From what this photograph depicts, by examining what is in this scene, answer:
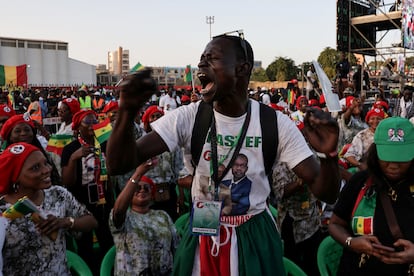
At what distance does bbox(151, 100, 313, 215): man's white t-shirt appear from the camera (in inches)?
69.3

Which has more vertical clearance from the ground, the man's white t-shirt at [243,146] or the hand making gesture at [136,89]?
the hand making gesture at [136,89]

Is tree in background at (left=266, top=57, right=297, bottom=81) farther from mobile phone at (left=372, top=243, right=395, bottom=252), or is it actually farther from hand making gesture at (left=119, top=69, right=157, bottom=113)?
hand making gesture at (left=119, top=69, right=157, bottom=113)

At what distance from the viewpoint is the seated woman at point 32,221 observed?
2.40 metres

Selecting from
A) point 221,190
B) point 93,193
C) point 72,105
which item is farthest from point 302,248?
point 72,105

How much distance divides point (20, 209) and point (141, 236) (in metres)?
1.06

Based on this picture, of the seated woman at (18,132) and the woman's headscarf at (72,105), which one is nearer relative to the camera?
the seated woman at (18,132)

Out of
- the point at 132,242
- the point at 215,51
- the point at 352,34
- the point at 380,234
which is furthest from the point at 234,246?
the point at 352,34

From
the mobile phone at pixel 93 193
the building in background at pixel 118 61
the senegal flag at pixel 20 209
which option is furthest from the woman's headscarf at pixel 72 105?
the senegal flag at pixel 20 209

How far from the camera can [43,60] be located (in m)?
56.7

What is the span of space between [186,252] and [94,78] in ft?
218

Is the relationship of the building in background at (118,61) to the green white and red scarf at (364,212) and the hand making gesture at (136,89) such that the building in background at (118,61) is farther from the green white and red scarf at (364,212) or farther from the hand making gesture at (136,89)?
the green white and red scarf at (364,212)

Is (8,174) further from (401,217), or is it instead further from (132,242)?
(401,217)

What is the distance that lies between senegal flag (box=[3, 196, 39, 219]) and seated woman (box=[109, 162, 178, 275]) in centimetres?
75

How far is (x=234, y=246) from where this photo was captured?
1.76 metres
